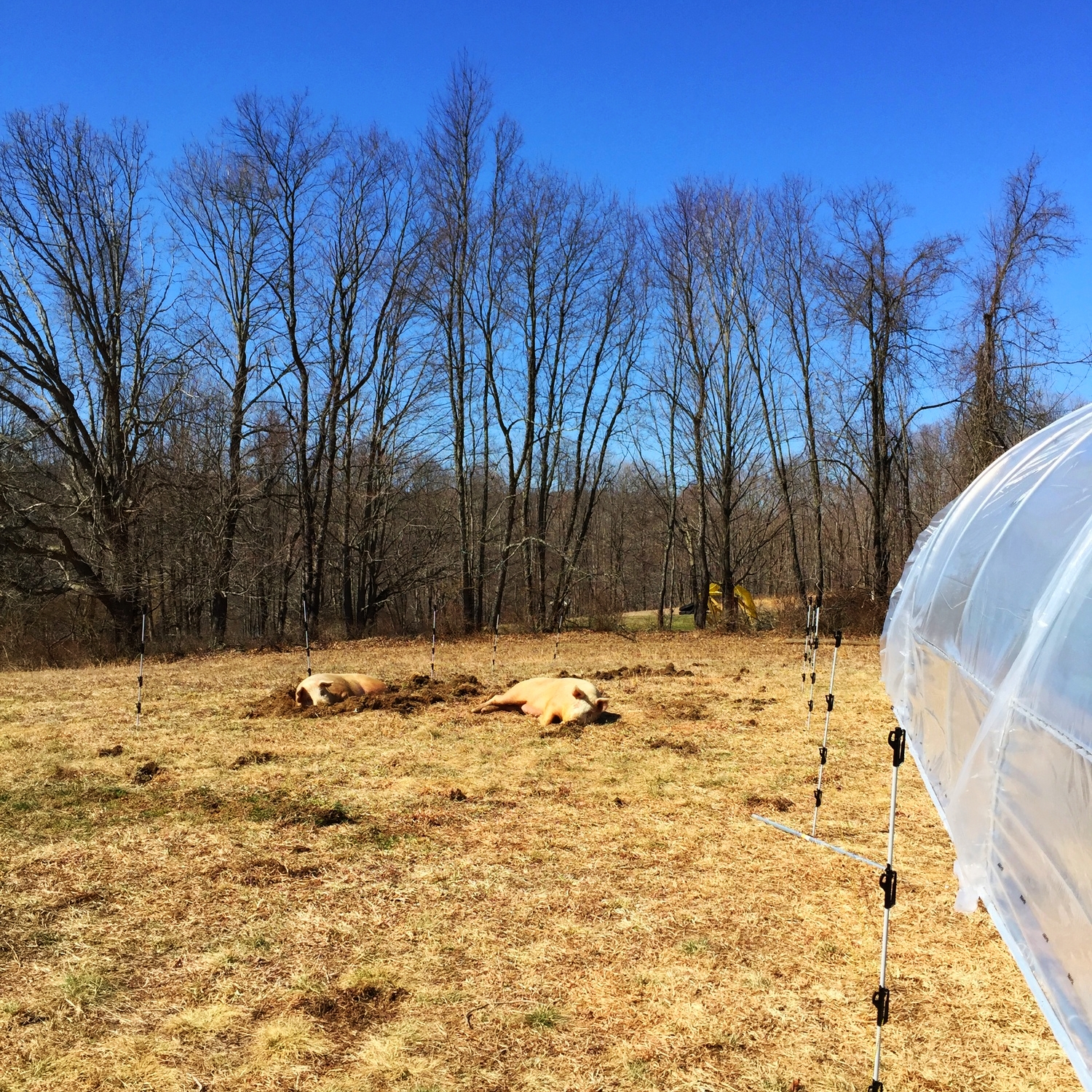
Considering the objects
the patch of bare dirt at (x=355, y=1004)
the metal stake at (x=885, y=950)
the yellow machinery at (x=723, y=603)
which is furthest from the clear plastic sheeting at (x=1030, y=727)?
the yellow machinery at (x=723, y=603)

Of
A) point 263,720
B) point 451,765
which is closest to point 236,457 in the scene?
point 263,720

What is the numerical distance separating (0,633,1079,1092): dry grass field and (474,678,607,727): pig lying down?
32.3 inches

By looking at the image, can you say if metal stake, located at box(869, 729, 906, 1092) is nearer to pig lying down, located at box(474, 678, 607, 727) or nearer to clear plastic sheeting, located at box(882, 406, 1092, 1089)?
clear plastic sheeting, located at box(882, 406, 1092, 1089)

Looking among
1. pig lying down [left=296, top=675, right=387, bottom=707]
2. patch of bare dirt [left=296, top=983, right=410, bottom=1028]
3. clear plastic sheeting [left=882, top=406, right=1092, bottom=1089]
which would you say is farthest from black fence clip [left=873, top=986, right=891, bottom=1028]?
pig lying down [left=296, top=675, right=387, bottom=707]

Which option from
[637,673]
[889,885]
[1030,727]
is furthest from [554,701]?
[1030,727]

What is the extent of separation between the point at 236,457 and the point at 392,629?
6107 mm

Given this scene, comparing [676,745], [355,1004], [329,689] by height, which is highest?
[329,689]

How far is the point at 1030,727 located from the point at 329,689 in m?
9.13

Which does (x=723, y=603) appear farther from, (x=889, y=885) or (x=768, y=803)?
(x=889, y=885)

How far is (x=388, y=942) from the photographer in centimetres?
429

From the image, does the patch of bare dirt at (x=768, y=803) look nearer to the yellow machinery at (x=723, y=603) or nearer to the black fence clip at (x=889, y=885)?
the black fence clip at (x=889, y=885)

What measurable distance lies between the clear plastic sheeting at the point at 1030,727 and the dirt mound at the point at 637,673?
28.4ft

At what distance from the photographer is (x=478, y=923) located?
4.52 meters

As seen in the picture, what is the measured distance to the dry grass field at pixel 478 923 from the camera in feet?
10.8
